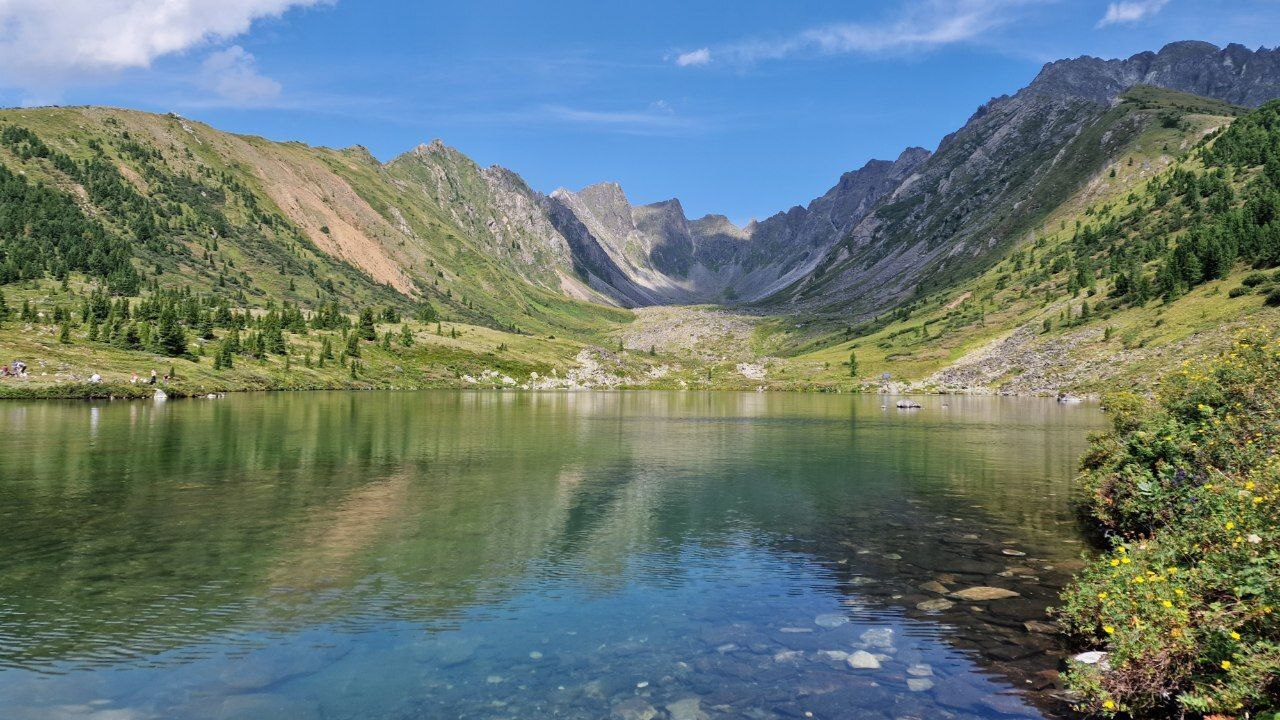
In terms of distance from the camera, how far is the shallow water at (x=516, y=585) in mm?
17016

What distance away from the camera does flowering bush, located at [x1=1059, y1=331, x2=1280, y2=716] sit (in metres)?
13.6

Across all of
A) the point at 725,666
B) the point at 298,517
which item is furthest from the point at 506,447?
the point at 725,666

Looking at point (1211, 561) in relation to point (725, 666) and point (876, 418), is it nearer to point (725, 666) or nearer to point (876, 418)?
point (725, 666)

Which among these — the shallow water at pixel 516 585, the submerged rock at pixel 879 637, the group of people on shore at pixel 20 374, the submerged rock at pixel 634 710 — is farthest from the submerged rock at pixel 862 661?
the group of people on shore at pixel 20 374

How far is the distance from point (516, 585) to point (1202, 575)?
65.7 feet

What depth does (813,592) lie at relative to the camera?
24906 millimetres

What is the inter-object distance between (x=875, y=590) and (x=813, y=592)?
2.32m

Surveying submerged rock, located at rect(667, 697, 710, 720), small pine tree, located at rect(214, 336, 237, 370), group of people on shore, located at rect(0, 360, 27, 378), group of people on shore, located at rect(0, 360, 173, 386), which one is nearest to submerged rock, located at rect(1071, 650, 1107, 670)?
submerged rock, located at rect(667, 697, 710, 720)

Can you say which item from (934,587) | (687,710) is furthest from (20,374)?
(934,587)

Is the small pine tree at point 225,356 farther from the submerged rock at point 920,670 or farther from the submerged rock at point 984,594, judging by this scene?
the submerged rock at point 920,670

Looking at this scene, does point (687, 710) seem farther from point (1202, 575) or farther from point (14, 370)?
point (14, 370)

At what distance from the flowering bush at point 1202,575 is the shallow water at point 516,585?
2.02 meters

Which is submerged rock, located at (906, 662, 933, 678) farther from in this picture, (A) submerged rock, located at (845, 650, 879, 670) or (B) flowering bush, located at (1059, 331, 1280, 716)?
(B) flowering bush, located at (1059, 331, 1280, 716)

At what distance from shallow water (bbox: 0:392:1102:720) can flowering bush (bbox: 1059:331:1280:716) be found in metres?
2.02
